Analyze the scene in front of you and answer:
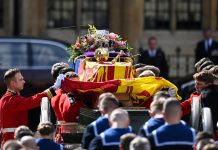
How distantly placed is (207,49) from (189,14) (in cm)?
303

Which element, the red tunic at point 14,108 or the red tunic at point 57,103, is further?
the red tunic at point 57,103

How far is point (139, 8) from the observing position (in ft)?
101

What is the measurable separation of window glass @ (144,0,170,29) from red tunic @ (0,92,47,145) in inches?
615

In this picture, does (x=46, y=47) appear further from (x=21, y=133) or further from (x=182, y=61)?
(x=21, y=133)

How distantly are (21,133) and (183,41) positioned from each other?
18246 millimetres

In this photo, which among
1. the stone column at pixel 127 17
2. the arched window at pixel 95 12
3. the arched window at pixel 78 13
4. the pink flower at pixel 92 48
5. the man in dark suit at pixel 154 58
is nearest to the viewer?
the pink flower at pixel 92 48

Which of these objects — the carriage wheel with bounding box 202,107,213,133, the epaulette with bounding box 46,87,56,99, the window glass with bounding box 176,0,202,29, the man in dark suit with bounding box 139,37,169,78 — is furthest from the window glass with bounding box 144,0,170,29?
the carriage wheel with bounding box 202,107,213,133

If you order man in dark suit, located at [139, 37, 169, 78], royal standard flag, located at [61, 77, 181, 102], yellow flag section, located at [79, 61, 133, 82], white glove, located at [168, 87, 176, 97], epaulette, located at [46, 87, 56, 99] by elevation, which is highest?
yellow flag section, located at [79, 61, 133, 82]

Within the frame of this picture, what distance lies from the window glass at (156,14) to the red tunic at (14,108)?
15.6 metres

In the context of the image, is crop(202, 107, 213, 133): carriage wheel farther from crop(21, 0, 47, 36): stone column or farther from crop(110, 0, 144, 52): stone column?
crop(110, 0, 144, 52): stone column

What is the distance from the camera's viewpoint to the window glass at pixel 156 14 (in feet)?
103

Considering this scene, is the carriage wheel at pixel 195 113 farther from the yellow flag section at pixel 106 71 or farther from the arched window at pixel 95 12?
the arched window at pixel 95 12

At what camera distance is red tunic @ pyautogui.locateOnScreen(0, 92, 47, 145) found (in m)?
15.7

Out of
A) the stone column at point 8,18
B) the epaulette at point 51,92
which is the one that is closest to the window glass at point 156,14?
the stone column at point 8,18
